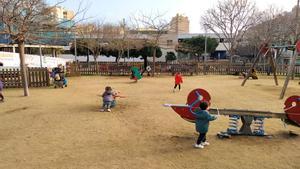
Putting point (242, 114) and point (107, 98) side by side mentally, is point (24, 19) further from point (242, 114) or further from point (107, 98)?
point (242, 114)

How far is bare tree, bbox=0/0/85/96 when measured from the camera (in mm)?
10742

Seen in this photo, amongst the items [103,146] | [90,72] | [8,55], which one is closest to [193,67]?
[90,72]

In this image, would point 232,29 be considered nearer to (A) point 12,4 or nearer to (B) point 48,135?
(A) point 12,4

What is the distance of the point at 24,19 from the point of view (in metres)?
11.1

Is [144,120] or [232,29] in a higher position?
[232,29]

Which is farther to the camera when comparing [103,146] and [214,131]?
[214,131]

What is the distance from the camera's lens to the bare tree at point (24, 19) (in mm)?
10742

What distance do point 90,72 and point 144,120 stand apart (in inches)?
776

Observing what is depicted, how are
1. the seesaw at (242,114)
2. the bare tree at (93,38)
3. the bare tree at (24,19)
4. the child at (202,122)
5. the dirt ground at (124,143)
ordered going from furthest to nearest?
1. the bare tree at (93,38)
2. the bare tree at (24,19)
3. the seesaw at (242,114)
4. the child at (202,122)
5. the dirt ground at (124,143)

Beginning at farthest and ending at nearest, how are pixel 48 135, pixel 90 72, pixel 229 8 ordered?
pixel 229 8
pixel 90 72
pixel 48 135

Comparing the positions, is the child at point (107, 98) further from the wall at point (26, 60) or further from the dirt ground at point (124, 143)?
the wall at point (26, 60)

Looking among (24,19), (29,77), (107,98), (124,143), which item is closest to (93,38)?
(29,77)

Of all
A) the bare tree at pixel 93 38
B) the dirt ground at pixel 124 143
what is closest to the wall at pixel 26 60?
the bare tree at pixel 93 38

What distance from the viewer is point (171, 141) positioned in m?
5.90
